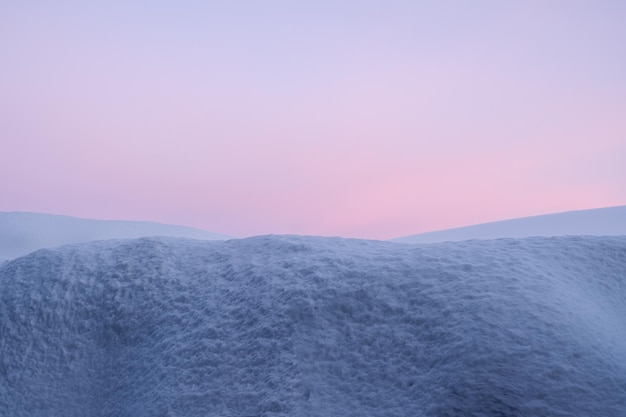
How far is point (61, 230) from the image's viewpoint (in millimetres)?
24828

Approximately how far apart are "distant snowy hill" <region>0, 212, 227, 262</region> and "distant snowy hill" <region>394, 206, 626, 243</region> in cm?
1115

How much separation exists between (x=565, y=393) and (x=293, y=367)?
5.48 ft

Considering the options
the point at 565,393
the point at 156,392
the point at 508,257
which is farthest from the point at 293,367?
the point at 508,257

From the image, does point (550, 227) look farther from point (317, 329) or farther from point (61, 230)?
point (317, 329)

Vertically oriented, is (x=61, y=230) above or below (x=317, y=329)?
above

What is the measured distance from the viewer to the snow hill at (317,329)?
3338mm

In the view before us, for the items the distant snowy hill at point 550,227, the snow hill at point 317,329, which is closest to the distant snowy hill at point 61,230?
the distant snowy hill at point 550,227

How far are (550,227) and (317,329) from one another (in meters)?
22.6

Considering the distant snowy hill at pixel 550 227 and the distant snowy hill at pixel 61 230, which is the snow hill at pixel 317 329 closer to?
the distant snowy hill at pixel 550 227

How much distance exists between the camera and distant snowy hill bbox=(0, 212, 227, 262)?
2231cm

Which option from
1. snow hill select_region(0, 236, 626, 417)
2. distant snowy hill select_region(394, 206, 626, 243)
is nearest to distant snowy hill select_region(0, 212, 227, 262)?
distant snowy hill select_region(394, 206, 626, 243)

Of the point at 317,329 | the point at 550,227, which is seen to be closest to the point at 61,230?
the point at 550,227

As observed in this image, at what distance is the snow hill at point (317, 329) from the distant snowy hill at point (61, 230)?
1701 centimetres

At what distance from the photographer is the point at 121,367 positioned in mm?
4301
